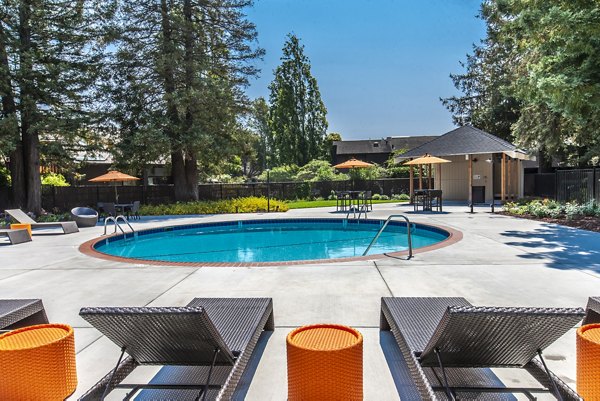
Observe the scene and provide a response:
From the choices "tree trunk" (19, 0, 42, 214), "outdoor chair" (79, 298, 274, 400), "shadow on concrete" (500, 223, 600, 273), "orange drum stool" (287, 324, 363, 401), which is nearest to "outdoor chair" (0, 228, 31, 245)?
"tree trunk" (19, 0, 42, 214)

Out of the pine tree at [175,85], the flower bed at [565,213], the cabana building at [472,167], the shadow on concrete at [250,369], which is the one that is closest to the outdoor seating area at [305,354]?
the shadow on concrete at [250,369]

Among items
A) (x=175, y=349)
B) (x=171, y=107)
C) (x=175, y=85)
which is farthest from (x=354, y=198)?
(x=175, y=349)

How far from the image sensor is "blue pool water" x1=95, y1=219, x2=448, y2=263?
9641 mm

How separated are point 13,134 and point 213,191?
9.34 m

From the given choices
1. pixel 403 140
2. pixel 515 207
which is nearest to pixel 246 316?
pixel 515 207

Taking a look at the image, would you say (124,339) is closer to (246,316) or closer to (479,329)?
(246,316)

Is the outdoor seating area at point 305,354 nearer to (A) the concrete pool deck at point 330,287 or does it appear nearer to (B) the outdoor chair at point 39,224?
(A) the concrete pool deck at point 330,287

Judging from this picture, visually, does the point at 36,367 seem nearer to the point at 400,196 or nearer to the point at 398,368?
the point at 398,368

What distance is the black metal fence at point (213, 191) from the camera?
1872cm

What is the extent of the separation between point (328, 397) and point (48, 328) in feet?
6.48

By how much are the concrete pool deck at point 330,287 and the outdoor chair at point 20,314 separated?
421 mm

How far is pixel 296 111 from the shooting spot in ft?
122

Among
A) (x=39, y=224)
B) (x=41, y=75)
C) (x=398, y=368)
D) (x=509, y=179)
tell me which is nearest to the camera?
(x=398, y=368)

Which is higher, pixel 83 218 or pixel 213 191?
pixel 213 191
